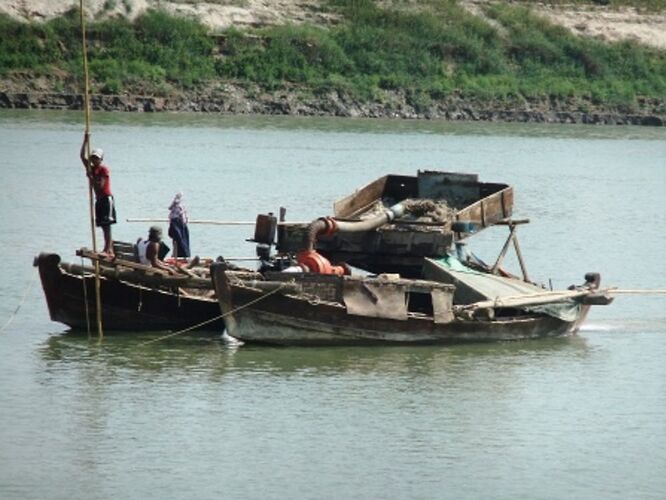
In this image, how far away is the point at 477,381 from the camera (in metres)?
24.6

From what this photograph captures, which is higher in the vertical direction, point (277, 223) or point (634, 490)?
point (277, 223)

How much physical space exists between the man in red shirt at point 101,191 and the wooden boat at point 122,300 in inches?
19.4

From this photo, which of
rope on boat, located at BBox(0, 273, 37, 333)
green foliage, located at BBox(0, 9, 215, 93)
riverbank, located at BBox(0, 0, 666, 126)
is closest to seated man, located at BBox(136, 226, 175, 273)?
rope on boat, located at BBox(0, 273, 37, 333)

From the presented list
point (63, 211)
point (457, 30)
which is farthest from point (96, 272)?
point (457, 30)

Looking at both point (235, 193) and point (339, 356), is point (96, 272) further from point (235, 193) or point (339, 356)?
point (235, 193)

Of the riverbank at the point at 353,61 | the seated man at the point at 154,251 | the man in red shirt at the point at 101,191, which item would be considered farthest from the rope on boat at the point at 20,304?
the riverbank at the point at 353,61

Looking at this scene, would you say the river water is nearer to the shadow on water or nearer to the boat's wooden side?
the shadow on water

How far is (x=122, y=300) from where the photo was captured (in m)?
25.9

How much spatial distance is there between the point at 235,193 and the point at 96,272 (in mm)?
20425

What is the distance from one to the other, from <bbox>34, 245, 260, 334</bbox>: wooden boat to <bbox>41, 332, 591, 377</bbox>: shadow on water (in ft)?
0.58

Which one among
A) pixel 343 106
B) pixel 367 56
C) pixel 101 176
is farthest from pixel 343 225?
pixel 367 56

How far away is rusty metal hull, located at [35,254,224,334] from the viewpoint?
1007 inches

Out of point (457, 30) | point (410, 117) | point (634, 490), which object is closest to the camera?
point (634, 490)

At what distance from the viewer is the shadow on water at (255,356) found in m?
24.6
